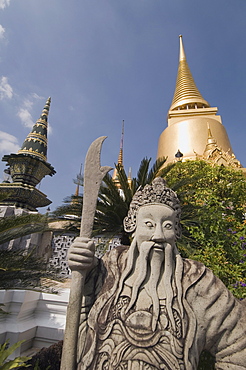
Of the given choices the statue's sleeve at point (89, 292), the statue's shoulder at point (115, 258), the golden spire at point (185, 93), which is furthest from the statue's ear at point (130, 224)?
the golden spire at point (185, 93)

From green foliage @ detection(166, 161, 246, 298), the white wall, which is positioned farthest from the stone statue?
the white wall

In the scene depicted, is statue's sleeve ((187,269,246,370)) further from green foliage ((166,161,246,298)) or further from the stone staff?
green foliage ((166,161,246,298))

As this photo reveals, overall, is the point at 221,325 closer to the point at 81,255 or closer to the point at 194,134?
the point at 81,255

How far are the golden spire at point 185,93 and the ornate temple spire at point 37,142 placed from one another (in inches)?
481

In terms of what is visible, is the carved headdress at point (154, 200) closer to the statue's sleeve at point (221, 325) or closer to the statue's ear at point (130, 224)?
the statue's ear at point (130, 224)

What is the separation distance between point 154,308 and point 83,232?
0.72 metres

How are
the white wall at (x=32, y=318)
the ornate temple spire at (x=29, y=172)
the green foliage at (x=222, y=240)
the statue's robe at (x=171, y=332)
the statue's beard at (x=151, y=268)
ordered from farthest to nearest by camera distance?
the ornate temple spire at (x=29, y=172) → the green foliage at (x=222, y=240) → the white wall at (x=32, y=318) → the statue's beard at (x=151, y=268) → the statue's robe at (x=171, y=332)

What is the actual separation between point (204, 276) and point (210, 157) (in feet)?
34.4

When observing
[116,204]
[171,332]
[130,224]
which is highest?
[116,204]

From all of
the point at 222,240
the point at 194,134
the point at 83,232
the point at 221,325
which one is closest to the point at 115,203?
the point at 222,240

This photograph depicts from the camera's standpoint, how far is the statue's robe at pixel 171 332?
1365mm

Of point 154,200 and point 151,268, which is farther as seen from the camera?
point 154,200

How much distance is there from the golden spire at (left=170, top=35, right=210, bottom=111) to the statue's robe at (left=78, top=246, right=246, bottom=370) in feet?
60.8

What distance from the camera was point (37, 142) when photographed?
9141 mm
